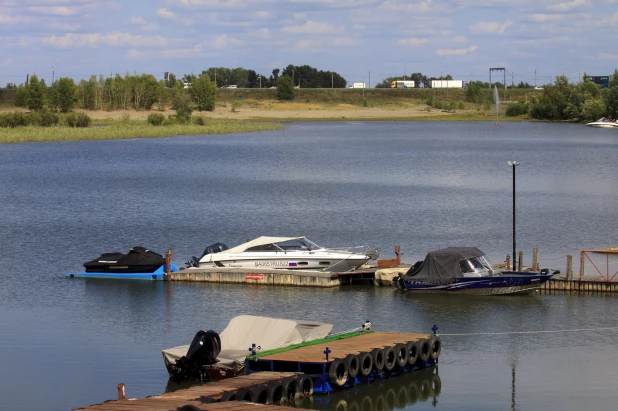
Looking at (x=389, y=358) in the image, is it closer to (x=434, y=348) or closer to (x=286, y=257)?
(x=434, y=348)

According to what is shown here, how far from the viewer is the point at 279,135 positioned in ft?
477

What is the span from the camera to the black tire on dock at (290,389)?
23.0 metres

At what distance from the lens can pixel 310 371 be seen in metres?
24.4

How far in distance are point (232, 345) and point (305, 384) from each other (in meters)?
3.65

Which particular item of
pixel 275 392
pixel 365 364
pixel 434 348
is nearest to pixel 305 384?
pixel 275 392

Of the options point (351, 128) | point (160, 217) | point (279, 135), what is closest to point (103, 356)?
point (160, 217)

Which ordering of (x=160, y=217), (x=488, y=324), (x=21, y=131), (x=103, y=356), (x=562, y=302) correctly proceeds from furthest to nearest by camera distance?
(x=21, y=131), (x=160, y=217), (x=562, y=302), (x=488, y=324), (x=103, y=356)

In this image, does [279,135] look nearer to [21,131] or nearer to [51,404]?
[21,131]

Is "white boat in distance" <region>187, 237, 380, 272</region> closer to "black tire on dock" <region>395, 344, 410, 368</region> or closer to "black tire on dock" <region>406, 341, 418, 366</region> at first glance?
"black tire on dock" <region>406, 341, 418, 366</region>

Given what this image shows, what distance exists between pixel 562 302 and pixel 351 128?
461ft

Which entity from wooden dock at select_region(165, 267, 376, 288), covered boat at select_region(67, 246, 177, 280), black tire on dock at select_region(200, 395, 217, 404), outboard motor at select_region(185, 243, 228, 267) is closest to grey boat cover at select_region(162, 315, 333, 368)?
black tire on dock at select_region(200, 395, 217, 404)

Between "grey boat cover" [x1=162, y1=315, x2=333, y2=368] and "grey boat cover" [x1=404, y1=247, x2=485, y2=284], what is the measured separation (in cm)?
911

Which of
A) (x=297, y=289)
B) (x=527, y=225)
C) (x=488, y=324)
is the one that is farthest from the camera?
(x=527, y=225)

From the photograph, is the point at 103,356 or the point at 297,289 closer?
the point at 103,356
